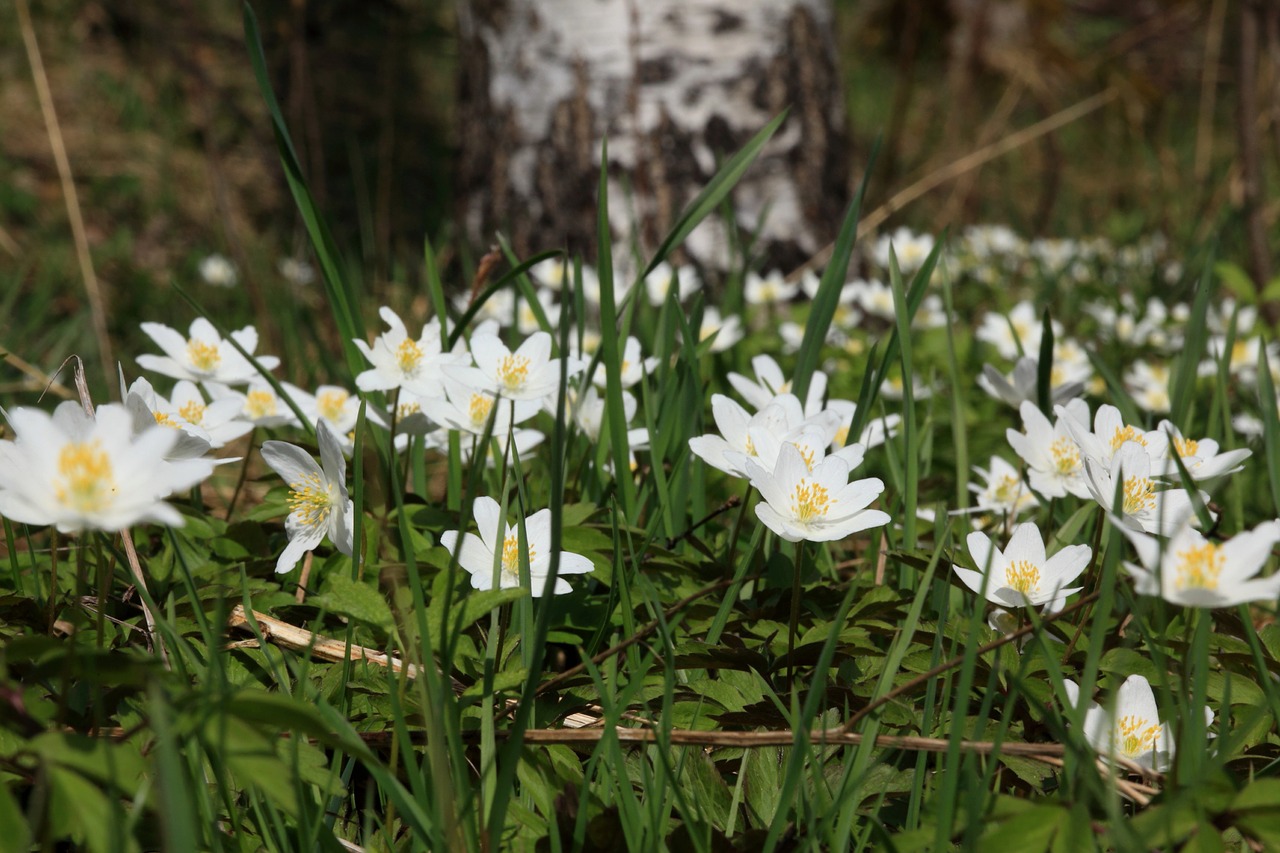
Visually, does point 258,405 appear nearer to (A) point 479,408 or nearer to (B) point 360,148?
(A) point 479,408

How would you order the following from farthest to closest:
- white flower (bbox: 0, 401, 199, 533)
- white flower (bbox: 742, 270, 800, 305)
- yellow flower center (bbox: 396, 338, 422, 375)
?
white flower (bbox: 742, 270, 800, 305) → yellow flower center (bbox: 396, 338, 422, 375) → white flower (bbox: 0, 401, 199, 533)

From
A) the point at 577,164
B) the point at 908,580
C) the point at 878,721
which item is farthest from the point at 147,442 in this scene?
the point at 577,164

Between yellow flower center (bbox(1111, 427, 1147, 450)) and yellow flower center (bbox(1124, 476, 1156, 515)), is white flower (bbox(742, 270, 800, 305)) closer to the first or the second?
yellow flower center (bbox(1111, 427, 1147, 450))

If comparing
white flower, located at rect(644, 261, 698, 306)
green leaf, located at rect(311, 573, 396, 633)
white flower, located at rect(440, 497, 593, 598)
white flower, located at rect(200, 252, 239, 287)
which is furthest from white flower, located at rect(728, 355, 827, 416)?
white flower, located at rect(200, 252, 239, 287)

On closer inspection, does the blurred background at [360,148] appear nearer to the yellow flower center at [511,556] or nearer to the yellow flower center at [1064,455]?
the yellow flower center at [511,556]

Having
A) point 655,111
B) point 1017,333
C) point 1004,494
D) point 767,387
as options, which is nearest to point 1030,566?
point 1004,494

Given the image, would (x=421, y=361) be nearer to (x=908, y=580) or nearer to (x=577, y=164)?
(x=908, y=580)

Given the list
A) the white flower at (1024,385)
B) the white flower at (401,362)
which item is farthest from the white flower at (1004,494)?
the white flower at (401,362)
